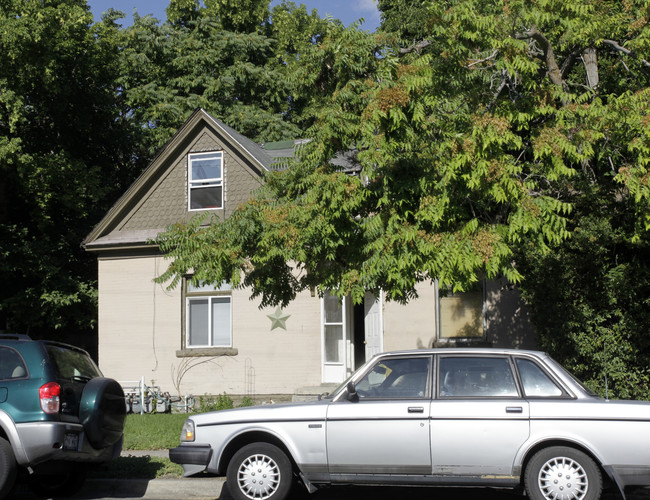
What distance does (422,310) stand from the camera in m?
14.7

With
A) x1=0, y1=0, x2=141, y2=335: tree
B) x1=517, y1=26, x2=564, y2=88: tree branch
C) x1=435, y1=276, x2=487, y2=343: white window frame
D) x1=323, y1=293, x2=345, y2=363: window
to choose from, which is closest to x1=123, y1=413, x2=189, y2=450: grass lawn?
x1=323, y1=293, x2=345, y2=363: window

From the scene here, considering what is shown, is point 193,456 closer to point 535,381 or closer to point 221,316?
point 535,381

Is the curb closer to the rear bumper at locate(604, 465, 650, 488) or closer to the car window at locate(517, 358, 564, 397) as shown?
the car window at locate(517, 358, 564, 397)

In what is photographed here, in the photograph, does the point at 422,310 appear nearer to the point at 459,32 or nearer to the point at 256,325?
the point at 256,325

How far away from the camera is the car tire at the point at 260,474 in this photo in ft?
23.5

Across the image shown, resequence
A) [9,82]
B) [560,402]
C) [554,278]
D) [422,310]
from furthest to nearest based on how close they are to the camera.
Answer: [9,82] < [422,310] < [554,278] < [560,402]

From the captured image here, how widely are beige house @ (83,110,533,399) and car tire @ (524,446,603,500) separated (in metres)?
7.55

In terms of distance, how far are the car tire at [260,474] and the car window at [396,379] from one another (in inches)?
40.9

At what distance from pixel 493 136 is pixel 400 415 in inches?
131

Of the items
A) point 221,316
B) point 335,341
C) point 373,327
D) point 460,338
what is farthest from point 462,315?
point 221,316

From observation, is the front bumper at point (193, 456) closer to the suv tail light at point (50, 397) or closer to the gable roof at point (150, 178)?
the suv tail light at point (50, 397)

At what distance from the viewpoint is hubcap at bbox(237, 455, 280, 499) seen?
23.6 feet

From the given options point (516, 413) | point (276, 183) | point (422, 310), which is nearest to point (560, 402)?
point (516, 413)

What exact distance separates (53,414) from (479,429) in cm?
423
